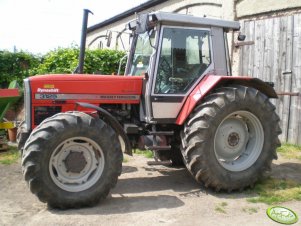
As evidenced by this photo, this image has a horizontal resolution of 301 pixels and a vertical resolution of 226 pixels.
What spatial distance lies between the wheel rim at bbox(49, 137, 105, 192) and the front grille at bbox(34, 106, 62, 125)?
28.3 inches

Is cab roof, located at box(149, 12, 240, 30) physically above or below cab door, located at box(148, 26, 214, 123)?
above

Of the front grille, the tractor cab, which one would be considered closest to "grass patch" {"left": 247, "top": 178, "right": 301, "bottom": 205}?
the tractor cab

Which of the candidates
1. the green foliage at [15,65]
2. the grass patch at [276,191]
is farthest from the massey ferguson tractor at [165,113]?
the green foliage at [15,65]

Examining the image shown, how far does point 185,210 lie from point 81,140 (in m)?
1.47

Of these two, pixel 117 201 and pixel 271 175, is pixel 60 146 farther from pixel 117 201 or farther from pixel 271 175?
pixel 271 175

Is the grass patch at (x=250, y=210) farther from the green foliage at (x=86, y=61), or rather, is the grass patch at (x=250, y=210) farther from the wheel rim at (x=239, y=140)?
the green foliage at (x=86, y=61)

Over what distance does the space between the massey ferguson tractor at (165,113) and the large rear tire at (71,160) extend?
0.04 feet

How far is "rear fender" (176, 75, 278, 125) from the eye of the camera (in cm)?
532

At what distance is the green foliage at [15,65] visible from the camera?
12.7 metres

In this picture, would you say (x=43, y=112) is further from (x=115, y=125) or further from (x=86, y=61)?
(x=86, y=61)

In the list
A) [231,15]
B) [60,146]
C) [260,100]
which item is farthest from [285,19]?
[60,146]

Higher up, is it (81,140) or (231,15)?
(231,15)

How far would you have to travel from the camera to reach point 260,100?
5.50 meters

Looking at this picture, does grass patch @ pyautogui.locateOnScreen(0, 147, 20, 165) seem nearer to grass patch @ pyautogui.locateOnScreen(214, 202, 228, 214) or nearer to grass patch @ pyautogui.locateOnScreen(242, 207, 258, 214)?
grass patch @ pyautogui.locateOnScreen(214, 202, 228, 214)
